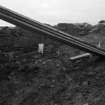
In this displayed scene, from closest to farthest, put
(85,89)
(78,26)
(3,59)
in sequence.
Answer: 1. (85,89)
2. (3,59)
3. (78,26)

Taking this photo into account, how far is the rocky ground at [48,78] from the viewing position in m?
5.74

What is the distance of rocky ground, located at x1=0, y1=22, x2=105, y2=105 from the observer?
5.74 meters

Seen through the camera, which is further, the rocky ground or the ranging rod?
the rocky ground

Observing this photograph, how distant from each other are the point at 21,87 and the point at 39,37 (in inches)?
87.5

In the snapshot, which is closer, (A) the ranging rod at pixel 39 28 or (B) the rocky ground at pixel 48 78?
(A) the ranging rod at pixel 39 28

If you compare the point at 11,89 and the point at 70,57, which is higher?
the point at 70,57

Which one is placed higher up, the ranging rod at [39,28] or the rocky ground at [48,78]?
the ranging rod at [39,28]

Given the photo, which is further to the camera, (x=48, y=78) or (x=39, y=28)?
(x=48, y=78)

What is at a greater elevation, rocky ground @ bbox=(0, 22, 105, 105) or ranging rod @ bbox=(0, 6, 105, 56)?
ranging rod @ bbox=(0, 6, 105, 56)

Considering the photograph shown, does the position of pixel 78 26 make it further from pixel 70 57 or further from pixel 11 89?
pixel 11 89

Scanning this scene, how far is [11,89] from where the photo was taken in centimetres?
626

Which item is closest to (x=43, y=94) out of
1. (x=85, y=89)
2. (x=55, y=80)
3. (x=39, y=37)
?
(x=55, y=80)

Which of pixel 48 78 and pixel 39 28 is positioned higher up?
pixel 39 28

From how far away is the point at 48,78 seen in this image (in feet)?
21.1
